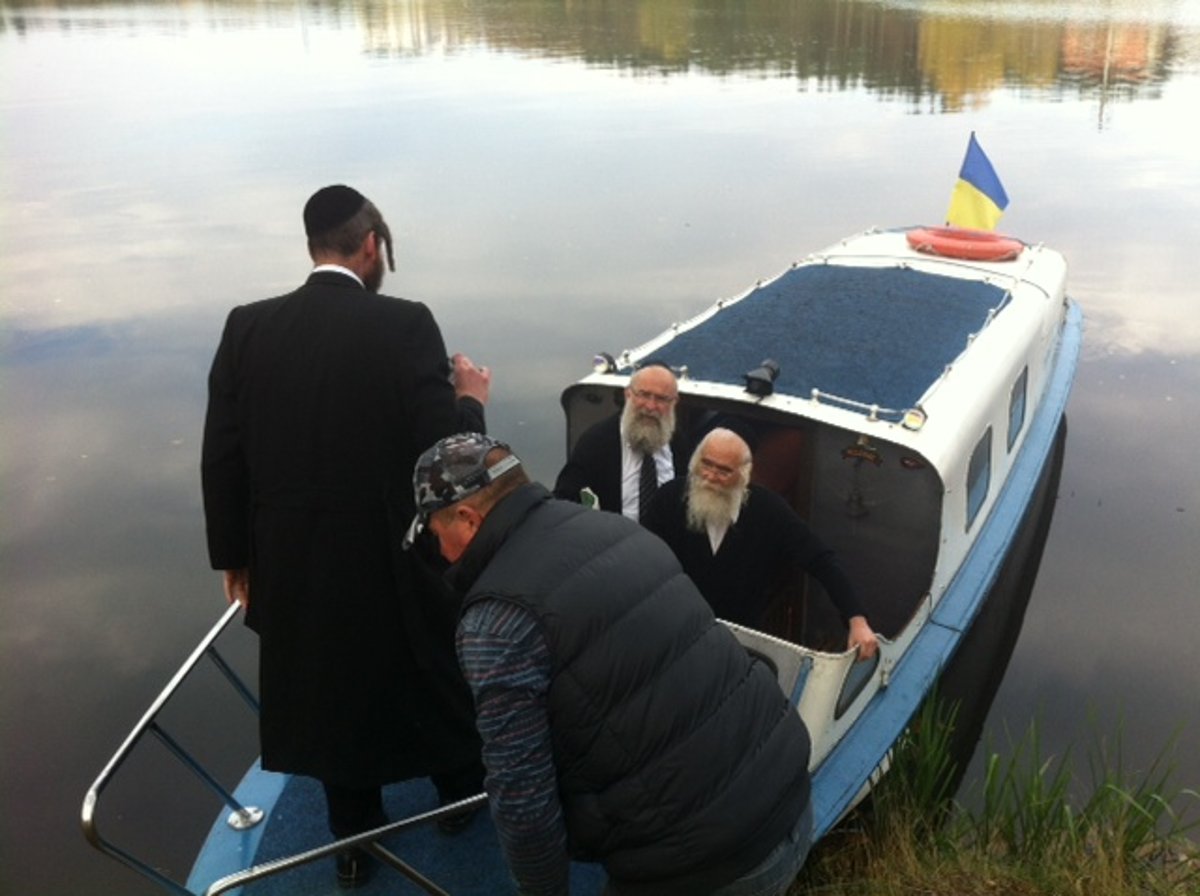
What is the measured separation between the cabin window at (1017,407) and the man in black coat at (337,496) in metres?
5.03

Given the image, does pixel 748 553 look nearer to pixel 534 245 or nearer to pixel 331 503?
pixel 331 503

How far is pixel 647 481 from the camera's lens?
531cm

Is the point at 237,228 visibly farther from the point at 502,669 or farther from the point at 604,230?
the point at 502,669

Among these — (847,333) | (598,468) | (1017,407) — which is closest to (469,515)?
(598,468)

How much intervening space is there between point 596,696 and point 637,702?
0.11 metres

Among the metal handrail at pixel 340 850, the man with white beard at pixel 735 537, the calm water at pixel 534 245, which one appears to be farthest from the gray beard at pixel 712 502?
the calm water at pixel 534 245

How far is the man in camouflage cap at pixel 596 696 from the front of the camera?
231 cm

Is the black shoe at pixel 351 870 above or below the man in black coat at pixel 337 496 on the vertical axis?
below

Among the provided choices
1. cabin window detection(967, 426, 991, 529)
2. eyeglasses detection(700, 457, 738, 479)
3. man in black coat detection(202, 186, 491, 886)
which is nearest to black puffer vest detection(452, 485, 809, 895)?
man in black coat detection(202, 186, 491, 886)

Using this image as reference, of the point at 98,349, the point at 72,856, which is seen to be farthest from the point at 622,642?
the point at 98,349

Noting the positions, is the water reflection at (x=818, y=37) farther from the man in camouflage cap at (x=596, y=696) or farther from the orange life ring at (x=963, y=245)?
the man in camouflage cap at (x=596, y=696)

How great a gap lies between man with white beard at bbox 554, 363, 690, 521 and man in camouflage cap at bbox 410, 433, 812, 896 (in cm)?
264

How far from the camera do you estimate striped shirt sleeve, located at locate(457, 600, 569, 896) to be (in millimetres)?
2295

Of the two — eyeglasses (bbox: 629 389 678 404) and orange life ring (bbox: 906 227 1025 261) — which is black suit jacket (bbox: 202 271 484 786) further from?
orange life ring (bbox: 906 227 1025 261)
